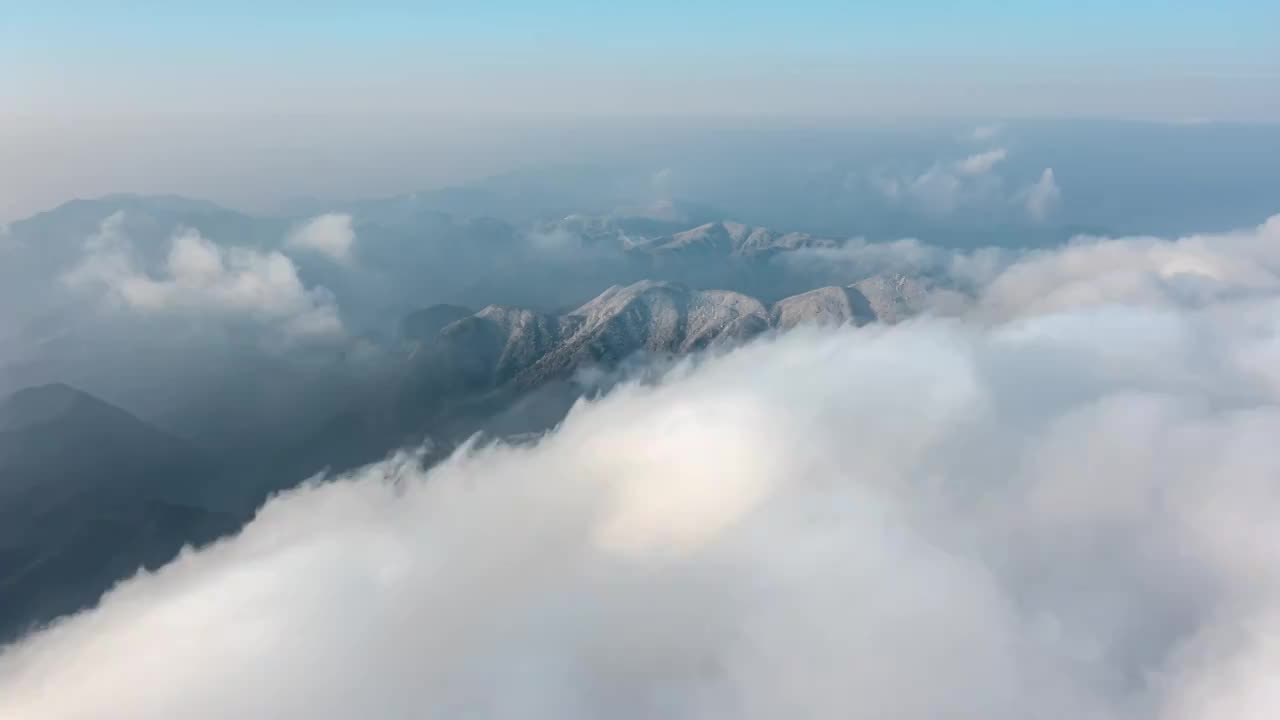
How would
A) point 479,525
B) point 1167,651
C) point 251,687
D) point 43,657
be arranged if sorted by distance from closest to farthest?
point 1167,651 < point 251,687 < point 43,657 < point 479,525

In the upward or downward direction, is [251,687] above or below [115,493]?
above

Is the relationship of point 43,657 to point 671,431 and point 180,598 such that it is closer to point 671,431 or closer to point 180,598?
point 180,598

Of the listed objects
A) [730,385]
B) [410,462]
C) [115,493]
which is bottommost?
[410,462]

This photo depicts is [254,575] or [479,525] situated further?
[479,525]

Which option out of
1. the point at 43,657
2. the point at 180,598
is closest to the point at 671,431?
the point at 180,598

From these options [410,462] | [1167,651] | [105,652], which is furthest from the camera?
[410,462]

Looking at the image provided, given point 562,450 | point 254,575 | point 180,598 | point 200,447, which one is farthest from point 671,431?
point 200,447
